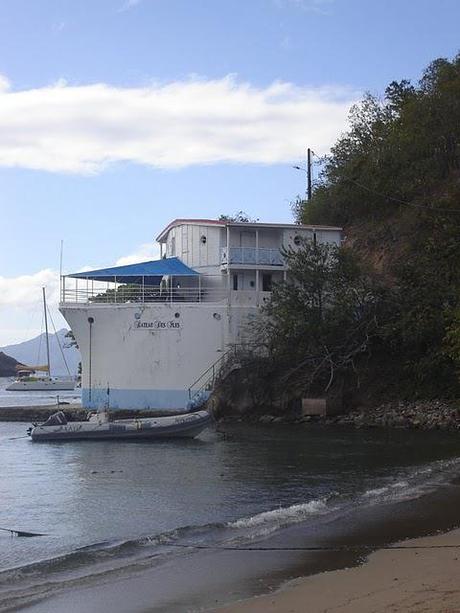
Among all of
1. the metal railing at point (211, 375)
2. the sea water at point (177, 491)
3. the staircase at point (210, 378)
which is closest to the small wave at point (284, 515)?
the sea water at point (177, 491)

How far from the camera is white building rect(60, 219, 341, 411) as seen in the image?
4544cm

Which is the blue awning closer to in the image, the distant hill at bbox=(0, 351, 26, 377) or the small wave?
the small wave

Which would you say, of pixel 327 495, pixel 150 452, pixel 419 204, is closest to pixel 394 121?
pixel 419 204

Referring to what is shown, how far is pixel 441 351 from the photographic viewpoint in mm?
36281

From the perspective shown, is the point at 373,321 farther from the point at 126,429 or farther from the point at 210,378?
the point at 126,429

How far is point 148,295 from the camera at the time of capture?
48000 millimetres

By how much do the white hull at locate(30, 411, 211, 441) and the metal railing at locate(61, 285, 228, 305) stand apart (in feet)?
39.8

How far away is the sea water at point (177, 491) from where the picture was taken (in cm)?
1415

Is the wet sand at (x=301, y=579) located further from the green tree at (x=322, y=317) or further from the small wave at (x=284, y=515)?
the green tree at (x=322, y=317)

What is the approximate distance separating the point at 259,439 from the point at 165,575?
22.2 meters

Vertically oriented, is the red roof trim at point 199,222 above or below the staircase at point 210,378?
above

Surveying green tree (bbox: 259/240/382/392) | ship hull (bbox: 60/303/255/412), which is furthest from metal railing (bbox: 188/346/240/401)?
green tree (bbox: 259/240/382/392)

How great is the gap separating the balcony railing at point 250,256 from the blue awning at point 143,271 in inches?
81.8

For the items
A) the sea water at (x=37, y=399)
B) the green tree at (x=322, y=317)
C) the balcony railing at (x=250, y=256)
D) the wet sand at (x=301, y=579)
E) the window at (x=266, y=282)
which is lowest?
the sea water at (x=37, y=399)
